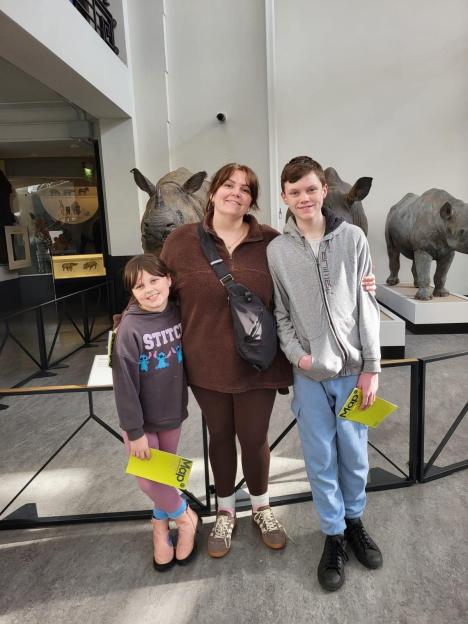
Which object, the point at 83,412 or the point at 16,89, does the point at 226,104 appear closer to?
the point at 16,89

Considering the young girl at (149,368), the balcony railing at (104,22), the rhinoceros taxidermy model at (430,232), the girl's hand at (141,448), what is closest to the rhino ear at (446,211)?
the rhinoceros taxidermy model at (430,232)

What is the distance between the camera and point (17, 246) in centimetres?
941

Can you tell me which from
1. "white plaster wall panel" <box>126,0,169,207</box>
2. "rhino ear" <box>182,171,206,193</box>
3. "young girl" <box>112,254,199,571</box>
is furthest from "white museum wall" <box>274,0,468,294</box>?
"young girl" <box>112,254,199,571</box>

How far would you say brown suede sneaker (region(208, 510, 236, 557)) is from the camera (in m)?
1.92

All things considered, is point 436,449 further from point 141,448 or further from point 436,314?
point 436,314

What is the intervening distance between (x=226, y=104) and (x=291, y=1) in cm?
195

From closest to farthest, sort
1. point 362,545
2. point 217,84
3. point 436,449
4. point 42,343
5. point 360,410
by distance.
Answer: point 360,410 → point 362,545 → point 436,449 → point 42,343 → point 217,84

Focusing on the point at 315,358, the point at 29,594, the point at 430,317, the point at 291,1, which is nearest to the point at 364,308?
the point at 315,358

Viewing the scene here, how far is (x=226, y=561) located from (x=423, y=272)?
5.01m

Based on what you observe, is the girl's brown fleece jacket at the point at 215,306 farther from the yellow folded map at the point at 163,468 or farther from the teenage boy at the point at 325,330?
the yellow folded map at the point at 163,468

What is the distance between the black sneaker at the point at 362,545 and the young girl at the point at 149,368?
2.61ft

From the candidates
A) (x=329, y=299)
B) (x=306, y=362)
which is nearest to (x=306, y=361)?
(x=306, y=362)

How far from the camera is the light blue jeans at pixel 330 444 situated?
1.71 m

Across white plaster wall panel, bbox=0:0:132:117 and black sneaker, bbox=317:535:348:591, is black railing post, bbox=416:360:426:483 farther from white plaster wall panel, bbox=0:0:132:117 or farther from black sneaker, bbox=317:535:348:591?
white plaster wall panel, bbox=0:0:132:117
